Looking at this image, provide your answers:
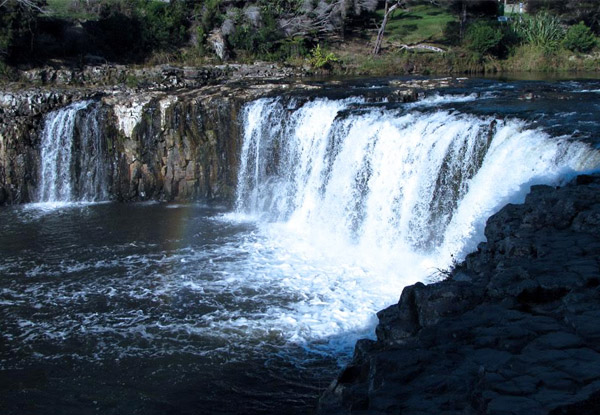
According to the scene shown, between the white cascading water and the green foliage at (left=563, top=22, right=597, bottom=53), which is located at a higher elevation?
the green foliage at (left=563, top=22, right=597, bottom=53)

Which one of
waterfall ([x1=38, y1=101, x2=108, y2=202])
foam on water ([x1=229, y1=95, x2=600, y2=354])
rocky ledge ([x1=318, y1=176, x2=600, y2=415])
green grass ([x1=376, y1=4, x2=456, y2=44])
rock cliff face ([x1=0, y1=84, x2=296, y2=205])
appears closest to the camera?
rocky ledge ([x1=318, y1=176, x2=600, y2=415])

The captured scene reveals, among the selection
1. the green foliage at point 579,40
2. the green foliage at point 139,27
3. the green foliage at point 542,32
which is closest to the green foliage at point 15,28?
the green foliage at point 139,27

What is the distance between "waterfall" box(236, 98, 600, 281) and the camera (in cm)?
1047

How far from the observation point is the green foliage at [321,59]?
977 inches

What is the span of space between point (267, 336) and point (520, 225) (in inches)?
143

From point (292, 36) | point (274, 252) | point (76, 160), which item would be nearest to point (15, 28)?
point (76, 160)

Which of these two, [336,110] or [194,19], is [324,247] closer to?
[336,110]

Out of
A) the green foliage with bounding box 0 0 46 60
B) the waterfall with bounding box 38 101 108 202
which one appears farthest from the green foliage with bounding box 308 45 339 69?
the waterfall with bounding box 38 101 108 202

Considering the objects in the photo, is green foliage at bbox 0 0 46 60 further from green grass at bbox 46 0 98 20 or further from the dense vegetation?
green grass at bbox 46 0 98 20

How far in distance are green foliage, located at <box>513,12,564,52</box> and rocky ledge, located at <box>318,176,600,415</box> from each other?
63.0 feet

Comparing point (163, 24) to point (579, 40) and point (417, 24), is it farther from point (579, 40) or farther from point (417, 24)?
point (579, 40)

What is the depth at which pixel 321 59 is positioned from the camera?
25.0m

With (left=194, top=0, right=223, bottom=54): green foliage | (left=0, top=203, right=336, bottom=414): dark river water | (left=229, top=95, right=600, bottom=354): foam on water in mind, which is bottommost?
(left=0, top=203, right=336, bottom=414): dark river water

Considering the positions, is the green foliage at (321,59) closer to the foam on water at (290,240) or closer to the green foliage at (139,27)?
the green foliage at (139,27)
